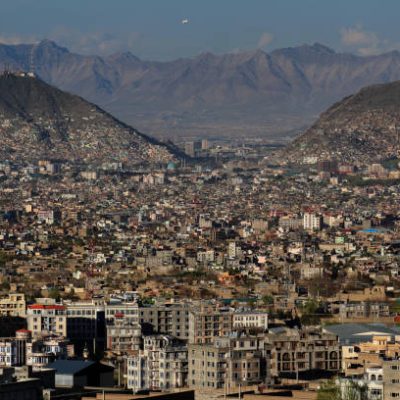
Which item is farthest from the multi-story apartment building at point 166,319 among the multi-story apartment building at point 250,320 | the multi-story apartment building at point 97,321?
the multi-story apartment building at point 250,320

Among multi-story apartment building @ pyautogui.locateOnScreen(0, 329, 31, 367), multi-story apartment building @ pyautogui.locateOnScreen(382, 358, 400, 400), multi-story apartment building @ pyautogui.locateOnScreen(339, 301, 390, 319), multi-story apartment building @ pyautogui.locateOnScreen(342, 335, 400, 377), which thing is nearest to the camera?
multi-story apartment building @ pyautogui.locateOnScreen(382, 358, 400, 400)

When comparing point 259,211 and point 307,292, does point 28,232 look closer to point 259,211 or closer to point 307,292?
point 259,211

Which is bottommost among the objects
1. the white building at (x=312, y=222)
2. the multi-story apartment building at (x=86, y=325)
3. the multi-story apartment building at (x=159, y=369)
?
the multi-story apartment building at (x=159, y=369)

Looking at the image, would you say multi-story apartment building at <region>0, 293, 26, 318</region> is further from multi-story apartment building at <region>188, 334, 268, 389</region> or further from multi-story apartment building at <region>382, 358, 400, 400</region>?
multi-story apartment building at <region>382, 358, 400, 400</region>

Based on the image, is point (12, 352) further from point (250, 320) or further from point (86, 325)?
point (250, 320)

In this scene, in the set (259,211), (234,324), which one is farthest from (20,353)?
(259,211)

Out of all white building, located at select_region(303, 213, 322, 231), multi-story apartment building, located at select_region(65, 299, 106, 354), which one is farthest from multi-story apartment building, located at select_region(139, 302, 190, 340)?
white building, located at select_region(303, 213, 322, 231)

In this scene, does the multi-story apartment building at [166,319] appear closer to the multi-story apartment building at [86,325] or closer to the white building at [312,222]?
the multi-story apartment building at [86,325]
